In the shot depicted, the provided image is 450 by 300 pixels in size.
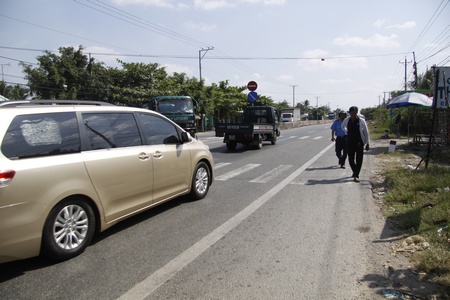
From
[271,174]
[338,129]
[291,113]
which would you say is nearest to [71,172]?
[271,174]

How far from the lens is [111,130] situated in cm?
458

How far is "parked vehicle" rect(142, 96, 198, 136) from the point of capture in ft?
61.4

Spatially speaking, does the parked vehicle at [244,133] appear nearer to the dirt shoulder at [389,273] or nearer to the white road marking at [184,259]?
the white road marking at [184,259]

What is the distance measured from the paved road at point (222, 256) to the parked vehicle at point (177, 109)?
12445 mm

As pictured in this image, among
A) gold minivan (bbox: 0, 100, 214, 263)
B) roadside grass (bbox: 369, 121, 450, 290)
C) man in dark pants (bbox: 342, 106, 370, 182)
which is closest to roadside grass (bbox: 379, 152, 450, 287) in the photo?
roadside grass (bbox: 369, 121, 450, 290)

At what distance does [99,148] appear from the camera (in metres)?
4.28

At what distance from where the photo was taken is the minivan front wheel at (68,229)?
3594mm

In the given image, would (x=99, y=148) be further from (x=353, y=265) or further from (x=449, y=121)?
(x=449, y=121)

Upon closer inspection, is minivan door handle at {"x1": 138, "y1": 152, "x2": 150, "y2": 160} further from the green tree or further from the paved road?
the green tree

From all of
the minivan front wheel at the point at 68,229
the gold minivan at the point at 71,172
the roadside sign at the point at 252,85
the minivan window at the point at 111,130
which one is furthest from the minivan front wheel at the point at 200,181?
the roadside sign at the point at 252,85

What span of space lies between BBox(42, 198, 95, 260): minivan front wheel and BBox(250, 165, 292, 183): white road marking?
195 inches

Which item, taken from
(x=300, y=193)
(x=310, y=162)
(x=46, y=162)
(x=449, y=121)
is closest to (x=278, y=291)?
(x=46, y=162)

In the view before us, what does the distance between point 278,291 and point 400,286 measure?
1200mm

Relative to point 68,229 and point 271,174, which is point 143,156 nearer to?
point 68,229
